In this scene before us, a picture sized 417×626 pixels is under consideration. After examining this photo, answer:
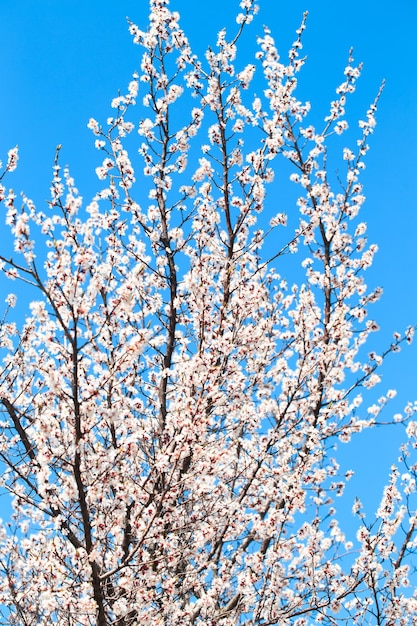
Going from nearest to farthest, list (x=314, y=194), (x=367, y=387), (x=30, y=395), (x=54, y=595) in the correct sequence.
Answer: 1. (x=54, y=595)
2. (x=30, y=395)
3. (x=367, y=387)
4. (x=314, y=194)

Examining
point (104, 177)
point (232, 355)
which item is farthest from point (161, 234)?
point (232, 355)

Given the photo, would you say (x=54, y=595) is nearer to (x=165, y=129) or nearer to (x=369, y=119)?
(x=165, y=129)

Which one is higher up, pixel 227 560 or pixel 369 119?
pixel 369 119

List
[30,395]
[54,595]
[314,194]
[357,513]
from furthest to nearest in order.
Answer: [314,194] < [30,395] < [357,513] < [54,595]

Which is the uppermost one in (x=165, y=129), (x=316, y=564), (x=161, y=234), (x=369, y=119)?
(x=369, y=119)

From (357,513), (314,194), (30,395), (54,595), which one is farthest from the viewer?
(314,194)

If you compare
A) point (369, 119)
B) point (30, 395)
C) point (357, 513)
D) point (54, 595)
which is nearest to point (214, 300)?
point (30, 395)

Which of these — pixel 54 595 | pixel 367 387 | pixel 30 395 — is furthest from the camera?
pixel 367 387

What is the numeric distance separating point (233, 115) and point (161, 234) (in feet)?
5.86

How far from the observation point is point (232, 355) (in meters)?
7.00

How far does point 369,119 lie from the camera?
9.93 metres

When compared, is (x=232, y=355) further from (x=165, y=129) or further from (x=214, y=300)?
(x=165, y=129)

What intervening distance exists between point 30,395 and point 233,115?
13.8 feet

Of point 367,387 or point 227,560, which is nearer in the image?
point 227,560
